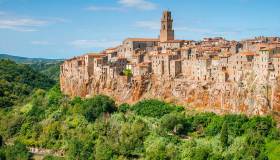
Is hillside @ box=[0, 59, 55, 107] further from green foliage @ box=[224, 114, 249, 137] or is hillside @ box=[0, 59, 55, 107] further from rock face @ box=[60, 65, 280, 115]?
green foliage @ box=[224, 114, 249, 137]

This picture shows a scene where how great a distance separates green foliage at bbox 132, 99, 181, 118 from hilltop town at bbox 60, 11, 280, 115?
3.45ft

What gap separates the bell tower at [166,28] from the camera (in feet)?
233

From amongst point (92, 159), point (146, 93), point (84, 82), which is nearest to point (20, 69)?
point (84, 82)

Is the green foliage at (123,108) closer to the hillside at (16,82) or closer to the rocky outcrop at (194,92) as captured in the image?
the rocky outcrop at (194,92)

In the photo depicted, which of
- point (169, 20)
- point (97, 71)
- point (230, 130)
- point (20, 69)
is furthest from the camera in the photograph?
point (20, 69)

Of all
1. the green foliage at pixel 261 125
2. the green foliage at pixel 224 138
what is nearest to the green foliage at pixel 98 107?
the green foliage at pixel 224 138

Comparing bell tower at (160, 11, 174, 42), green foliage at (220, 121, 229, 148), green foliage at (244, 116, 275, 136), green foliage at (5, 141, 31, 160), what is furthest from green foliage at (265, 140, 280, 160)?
bell tower at (160, 11, 174, 42)

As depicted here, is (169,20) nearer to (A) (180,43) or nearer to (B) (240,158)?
(A) (180,43)

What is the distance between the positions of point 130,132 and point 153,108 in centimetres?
490

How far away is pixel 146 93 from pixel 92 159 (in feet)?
36.7

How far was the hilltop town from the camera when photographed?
46656mm

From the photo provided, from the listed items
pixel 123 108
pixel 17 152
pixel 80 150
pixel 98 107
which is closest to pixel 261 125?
pixel 123 108

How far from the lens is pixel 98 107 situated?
187 ft

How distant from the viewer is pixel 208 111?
5094cm
